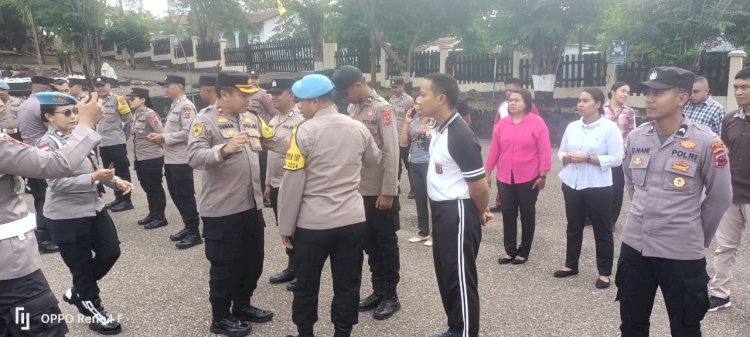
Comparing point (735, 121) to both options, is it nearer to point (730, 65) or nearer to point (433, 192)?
point (433, 192)

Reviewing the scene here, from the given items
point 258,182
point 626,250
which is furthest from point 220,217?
point 626,250

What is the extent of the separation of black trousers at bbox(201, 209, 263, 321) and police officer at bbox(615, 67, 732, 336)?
8.35 ft

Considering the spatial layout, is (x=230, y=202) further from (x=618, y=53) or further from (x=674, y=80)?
(x=618, y=53)

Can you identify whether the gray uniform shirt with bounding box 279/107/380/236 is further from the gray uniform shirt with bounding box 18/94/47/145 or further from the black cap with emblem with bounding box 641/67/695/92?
the gray uniform shirt with bounding box 18/94/47/145

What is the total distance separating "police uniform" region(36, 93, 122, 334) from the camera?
370 cm

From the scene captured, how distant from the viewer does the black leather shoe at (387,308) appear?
13.0ft

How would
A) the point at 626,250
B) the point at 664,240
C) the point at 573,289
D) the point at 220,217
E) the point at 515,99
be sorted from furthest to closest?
the point at 515,99, the point at 573,289, the point at 220,217, the point at 626,250, the point at 664,240

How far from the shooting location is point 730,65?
13.1 meters

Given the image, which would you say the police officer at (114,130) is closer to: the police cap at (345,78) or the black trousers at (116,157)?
the black trousers at (116,157)

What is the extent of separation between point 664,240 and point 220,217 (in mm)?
2804

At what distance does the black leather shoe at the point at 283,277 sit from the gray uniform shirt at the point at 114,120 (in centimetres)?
373

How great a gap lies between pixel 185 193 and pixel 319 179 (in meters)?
3.41

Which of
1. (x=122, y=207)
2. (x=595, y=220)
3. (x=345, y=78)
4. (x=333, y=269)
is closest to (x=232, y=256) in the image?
(x=333, y=269)

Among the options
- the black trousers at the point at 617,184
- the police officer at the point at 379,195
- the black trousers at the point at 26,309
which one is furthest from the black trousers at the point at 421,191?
the black trousers at the point at 26,309
